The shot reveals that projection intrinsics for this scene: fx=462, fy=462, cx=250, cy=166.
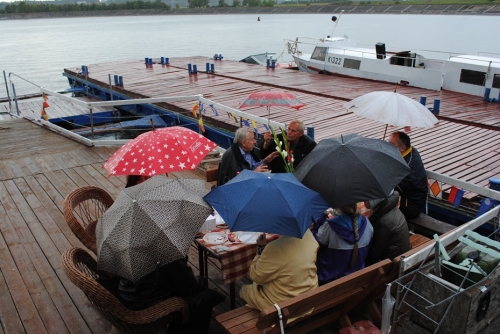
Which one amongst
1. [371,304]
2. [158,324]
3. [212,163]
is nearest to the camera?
[158,324]

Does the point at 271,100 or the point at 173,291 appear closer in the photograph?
the point at 173,291

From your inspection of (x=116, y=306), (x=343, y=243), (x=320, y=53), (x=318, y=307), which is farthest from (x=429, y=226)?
(x=320, y=53)

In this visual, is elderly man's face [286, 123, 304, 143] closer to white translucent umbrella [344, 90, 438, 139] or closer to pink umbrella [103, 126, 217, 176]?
white translucent umbrella [344, 90, 438, 139]

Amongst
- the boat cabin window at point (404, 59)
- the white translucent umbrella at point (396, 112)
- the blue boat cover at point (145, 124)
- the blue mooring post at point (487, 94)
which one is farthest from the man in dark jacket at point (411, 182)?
the boat cabin window at point (404, 59)

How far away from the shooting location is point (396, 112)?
5023 millimetres

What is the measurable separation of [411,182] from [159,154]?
2511 millimetres

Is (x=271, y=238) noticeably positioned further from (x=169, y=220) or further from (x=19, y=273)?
(x=19, y=273)

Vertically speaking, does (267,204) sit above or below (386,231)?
above

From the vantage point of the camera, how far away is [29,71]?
108 ft

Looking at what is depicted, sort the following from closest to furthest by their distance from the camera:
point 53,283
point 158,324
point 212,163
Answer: point 158,324 → point 53,283 → point 212,163

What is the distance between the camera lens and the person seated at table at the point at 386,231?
11.9 feet

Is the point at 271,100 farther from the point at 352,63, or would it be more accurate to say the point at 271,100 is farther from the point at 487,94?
the point at 352,63

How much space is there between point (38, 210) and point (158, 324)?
11.0 ft

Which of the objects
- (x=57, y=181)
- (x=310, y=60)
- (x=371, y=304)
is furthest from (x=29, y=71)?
(x=371, y=304)
